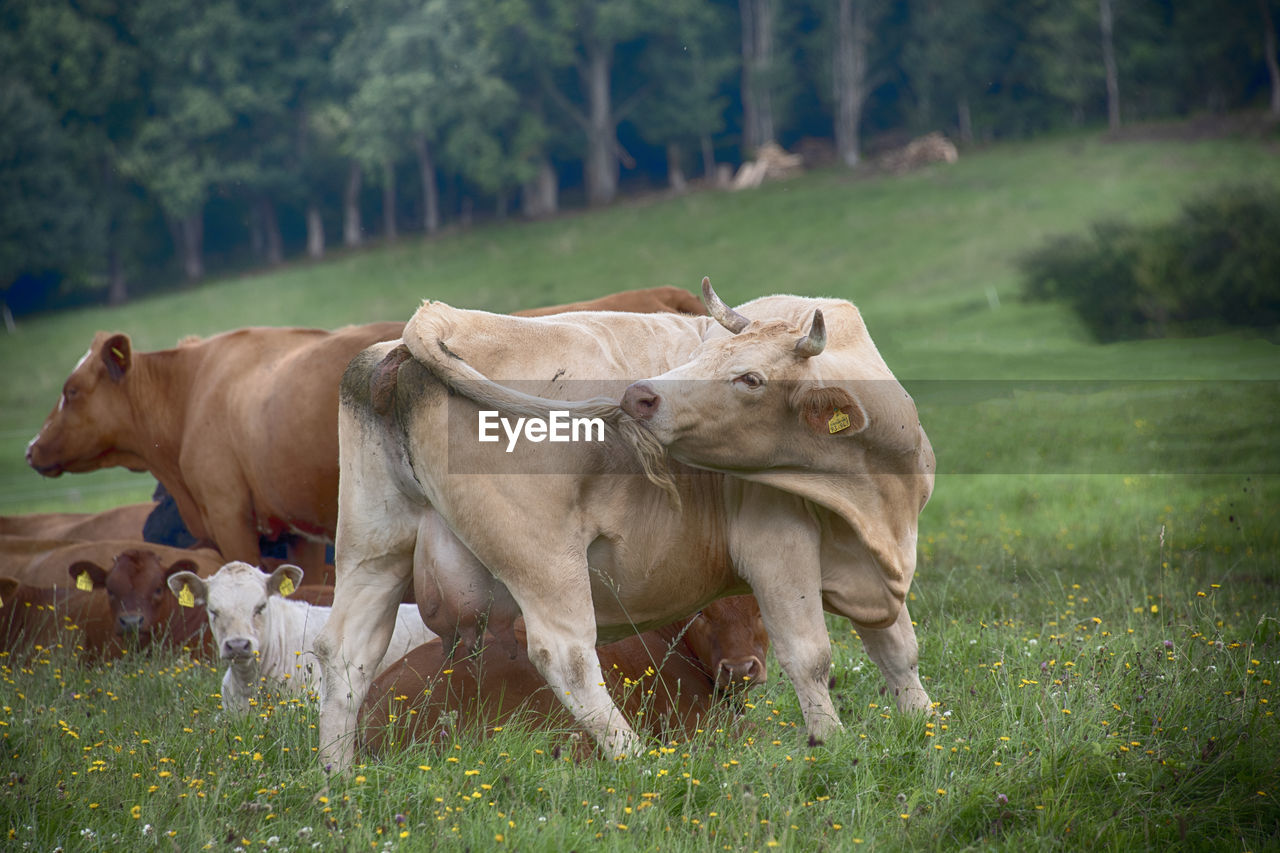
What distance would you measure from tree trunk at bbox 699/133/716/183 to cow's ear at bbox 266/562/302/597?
138 ft

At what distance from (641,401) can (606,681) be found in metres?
1.68

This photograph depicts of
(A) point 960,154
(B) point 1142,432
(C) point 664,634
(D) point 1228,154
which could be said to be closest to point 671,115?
(A) point 960,154

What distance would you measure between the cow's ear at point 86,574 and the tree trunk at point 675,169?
4027 cm

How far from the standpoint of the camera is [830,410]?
450cm

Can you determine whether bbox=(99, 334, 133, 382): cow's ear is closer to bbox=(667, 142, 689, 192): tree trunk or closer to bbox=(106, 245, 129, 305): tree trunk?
bbox=(106, 245, 129, 305): tree trunk

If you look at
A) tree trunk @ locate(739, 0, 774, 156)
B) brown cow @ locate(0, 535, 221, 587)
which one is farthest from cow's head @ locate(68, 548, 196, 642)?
tree trunk @ locate(739, 0, 774, 156)

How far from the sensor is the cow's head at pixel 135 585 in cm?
756

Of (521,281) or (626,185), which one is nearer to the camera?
(521,281)

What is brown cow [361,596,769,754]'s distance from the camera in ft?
16.4

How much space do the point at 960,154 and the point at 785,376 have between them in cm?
4003

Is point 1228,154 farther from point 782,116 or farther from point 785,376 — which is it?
point 785,376

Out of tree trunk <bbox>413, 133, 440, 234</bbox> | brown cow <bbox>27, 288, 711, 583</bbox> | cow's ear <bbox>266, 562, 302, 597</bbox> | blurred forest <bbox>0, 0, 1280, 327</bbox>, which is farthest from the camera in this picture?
tree trunk <bbox>413, 133, 440, 234</bbox>

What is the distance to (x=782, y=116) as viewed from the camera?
48219 millimetres

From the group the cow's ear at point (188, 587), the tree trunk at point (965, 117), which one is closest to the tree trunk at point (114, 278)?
the tree trunk at point (965, 117)
